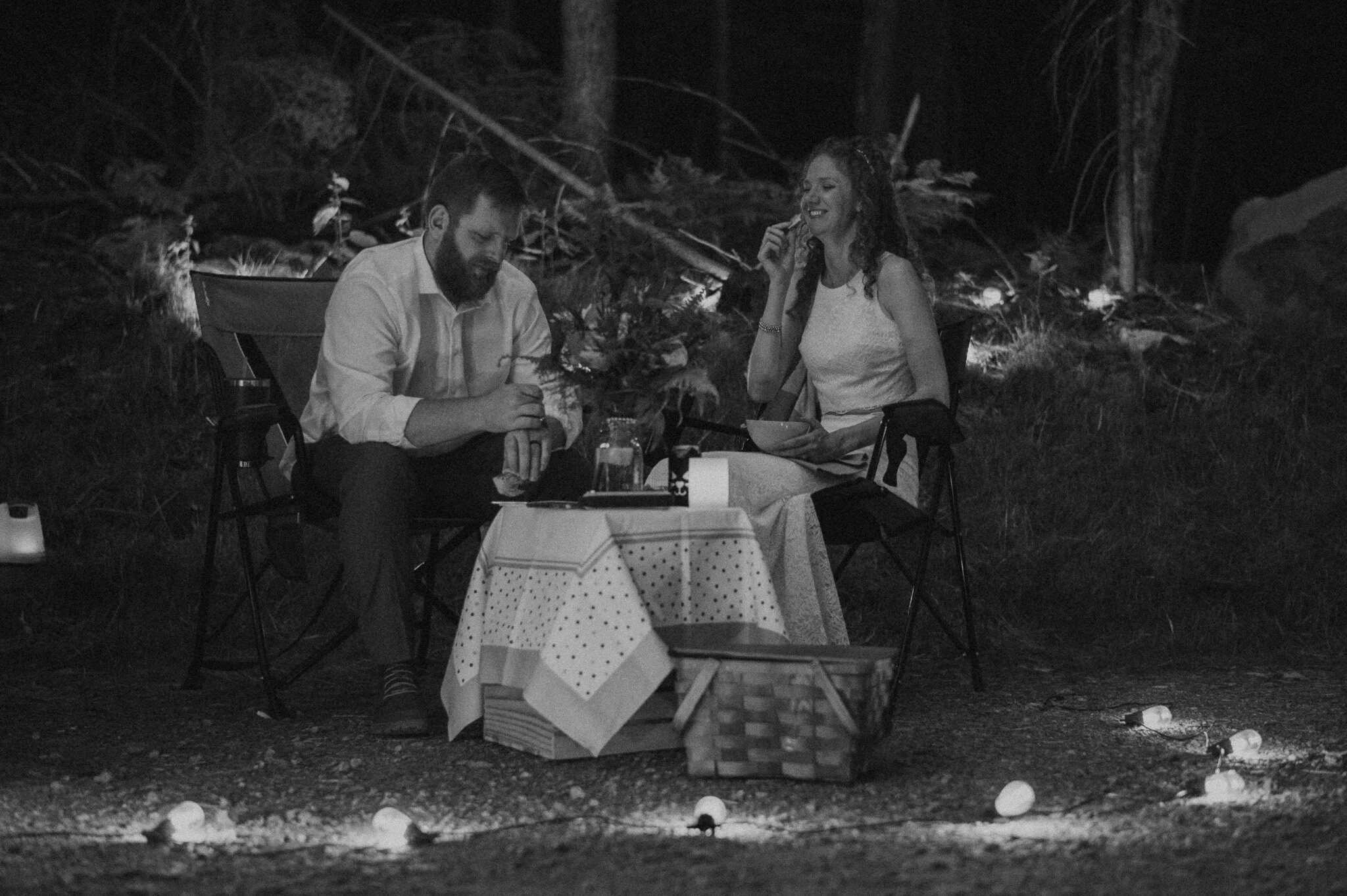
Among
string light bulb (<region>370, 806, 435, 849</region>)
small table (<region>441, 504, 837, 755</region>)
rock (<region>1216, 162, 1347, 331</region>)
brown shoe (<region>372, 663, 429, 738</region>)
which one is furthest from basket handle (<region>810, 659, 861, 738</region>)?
rock (<region>1216, 162, 1347, 331</region>)

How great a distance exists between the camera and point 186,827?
274 centimetres

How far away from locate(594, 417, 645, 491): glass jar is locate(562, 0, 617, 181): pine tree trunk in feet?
13.7

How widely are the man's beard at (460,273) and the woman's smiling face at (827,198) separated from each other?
32.2 inches

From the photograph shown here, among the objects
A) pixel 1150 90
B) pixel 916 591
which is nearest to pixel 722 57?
pixel 1150 90

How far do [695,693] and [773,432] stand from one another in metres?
0.99

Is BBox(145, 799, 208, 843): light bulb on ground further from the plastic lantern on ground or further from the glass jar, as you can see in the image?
the plastic lantern on ground

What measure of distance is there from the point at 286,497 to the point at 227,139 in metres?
4.03

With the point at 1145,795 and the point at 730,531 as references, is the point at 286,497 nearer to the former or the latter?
the point at 730,531

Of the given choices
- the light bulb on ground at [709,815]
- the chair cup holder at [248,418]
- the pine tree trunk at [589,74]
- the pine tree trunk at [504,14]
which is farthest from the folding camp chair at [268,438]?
the pine tree trunk at [504,14]

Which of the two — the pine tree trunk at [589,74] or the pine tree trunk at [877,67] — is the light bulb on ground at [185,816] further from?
the pine tree trunk at [877,67]

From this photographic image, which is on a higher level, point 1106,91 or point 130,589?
point 1106,91

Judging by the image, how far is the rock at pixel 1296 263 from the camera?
7297mm

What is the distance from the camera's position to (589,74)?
773 centimetres

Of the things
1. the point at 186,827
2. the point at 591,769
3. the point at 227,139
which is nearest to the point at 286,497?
the point at 591,769
